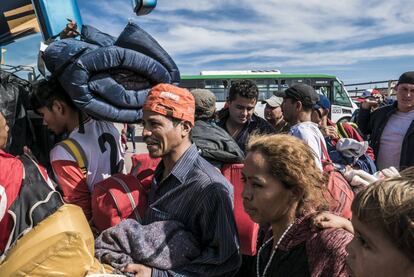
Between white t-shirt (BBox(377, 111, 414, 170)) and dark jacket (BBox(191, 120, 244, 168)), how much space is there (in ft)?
7.78

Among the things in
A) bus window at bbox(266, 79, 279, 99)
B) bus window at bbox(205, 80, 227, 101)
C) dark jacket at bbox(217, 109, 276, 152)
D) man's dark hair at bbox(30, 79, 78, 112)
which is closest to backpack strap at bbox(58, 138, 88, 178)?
man's dark hair at bbox(30, 79, 78, 112)

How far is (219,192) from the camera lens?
1.75m

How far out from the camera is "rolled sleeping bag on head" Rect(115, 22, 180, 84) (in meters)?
1.98

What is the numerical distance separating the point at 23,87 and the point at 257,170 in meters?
1.81

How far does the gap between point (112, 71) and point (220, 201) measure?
0.87m

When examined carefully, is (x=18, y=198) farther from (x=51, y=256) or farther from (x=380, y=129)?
(x=380, y=129)

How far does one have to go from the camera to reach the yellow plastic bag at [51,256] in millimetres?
1354

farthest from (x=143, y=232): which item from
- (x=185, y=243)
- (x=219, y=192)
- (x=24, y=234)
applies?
(x=24, y=234)

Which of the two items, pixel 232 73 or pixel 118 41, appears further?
pixel 232 73

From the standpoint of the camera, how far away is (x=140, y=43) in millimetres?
1989

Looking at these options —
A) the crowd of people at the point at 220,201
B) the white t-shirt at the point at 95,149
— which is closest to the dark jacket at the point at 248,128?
the crowd of people at the point at 220,201

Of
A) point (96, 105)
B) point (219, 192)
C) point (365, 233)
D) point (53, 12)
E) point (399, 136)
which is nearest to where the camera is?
point (365, 233)

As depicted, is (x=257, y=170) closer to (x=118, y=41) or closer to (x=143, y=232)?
Result: (x=143, y=232)

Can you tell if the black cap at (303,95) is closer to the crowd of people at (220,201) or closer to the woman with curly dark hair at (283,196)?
the crowd of people at (220,201)
